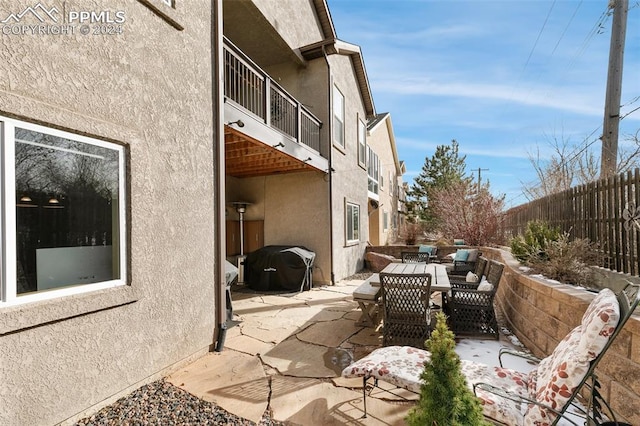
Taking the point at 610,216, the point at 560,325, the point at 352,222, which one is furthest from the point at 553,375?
the point at 352,222

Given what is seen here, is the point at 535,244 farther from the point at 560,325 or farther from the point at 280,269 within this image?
the point at 280,269

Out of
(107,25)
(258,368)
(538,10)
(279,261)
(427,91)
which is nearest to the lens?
(107,25)

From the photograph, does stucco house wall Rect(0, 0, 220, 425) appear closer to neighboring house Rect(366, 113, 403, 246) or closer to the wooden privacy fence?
the wooden privacy fence

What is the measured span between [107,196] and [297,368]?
2.96 m

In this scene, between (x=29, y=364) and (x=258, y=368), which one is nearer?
(x=29, y=364)

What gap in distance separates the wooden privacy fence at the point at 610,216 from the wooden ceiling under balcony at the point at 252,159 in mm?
5804

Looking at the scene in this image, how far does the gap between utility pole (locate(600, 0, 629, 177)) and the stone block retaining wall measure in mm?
3424

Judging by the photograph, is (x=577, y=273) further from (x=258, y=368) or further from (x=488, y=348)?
(x=258, y=368)

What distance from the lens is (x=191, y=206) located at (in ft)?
13.3

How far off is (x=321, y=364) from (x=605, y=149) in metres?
8.04

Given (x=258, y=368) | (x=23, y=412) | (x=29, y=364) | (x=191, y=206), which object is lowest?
(x=258, y=368)

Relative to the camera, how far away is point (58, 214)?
2.81m

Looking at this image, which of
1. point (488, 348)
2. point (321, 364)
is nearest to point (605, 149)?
point (488, 348)

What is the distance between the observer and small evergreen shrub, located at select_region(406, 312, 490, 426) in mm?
1546
